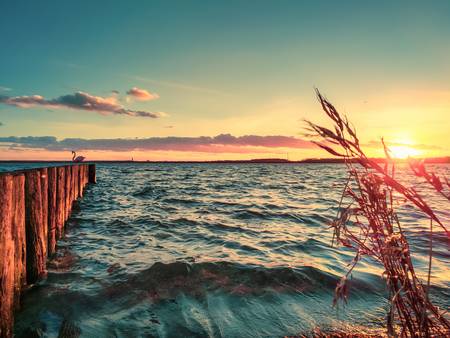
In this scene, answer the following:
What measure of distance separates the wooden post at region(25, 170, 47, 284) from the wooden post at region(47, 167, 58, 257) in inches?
63.1

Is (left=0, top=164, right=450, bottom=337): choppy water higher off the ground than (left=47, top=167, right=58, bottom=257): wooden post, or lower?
lower

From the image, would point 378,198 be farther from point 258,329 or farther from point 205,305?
point 205,305

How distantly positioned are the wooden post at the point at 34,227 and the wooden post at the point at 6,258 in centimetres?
130

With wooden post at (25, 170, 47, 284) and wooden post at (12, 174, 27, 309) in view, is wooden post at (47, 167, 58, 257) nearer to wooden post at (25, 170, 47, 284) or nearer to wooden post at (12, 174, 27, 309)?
wooden post at (25, 170, 47, 284)

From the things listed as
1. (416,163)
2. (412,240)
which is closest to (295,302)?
(416,163)

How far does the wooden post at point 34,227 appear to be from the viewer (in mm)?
5471

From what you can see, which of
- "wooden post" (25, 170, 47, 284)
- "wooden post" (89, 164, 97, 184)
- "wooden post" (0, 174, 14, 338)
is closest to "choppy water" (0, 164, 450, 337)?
"wooden post" (25, 170, 47, 284)

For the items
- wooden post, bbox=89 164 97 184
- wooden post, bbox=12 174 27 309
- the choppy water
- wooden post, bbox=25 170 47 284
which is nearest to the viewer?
wooden post, bbox=12 174 27 309

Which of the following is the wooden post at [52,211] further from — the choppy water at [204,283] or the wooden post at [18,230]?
the wooden post at [18,230]

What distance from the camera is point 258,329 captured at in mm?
4449

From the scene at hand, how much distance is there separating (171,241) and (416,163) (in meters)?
8.27

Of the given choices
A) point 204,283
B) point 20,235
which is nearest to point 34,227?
point 20,235

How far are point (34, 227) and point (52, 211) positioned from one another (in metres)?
2.29

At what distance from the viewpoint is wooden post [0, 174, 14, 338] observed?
3877 millimetres
